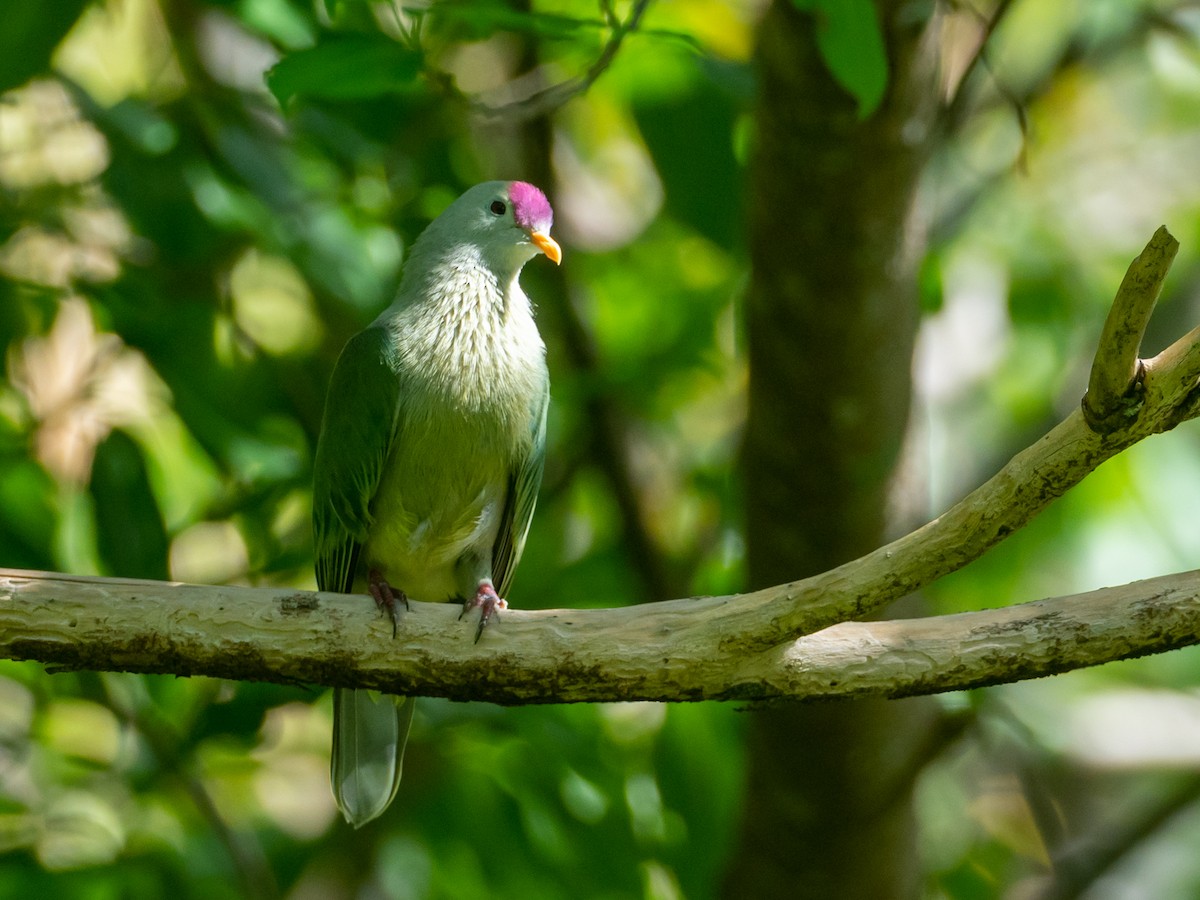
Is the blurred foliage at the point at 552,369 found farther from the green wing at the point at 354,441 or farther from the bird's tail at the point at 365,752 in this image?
the green wing at the point at 354,441

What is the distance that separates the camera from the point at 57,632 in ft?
7.58

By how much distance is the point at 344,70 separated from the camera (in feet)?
8.32

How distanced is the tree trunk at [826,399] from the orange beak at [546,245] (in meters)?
0.51

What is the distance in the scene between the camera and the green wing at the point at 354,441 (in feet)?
10.3

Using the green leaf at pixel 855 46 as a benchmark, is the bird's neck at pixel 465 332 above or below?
below

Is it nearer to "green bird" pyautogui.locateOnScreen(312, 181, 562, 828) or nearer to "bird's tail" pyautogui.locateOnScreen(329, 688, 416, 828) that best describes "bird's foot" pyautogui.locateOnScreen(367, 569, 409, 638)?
"green bird" pyautogui.locateOnScreen(312, 181, 562, 828)

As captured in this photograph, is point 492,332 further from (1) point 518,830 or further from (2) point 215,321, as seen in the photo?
(1) point 518,830

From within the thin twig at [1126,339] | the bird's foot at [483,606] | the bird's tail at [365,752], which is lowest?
the bird's tail at [365,752]

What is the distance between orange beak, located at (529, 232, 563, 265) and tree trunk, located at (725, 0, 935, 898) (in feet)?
1.68

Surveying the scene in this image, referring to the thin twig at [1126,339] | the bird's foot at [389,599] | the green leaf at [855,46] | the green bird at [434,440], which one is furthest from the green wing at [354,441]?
the thin twig at [1126,339]

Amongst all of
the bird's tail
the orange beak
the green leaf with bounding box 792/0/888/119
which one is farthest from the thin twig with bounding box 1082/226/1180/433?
the bird's tail

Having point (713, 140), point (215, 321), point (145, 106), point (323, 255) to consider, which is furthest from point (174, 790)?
point (713, 140)

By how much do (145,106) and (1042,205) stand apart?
3530 millimetres

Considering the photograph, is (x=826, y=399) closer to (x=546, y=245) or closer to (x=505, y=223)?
(x=546, y=245)
